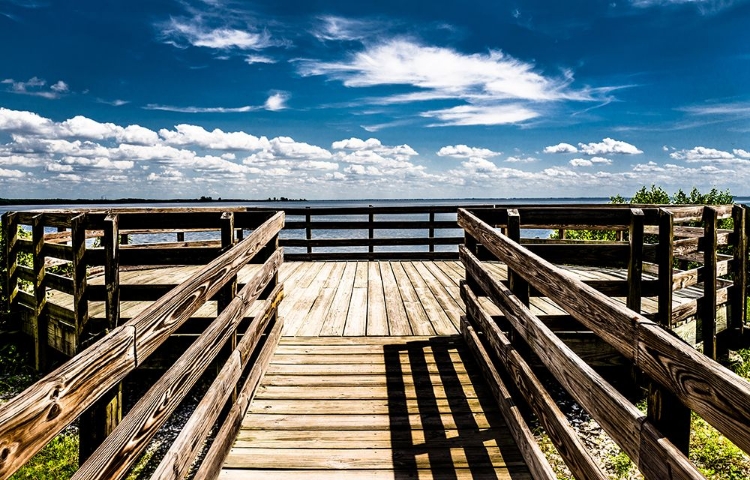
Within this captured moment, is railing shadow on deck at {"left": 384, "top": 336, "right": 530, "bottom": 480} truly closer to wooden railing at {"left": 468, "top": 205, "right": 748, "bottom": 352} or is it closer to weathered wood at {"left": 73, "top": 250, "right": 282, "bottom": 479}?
wooden railing at {"left": 468, "top": 205, "right": 748, "bottom": 352}

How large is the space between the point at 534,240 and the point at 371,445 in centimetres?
701

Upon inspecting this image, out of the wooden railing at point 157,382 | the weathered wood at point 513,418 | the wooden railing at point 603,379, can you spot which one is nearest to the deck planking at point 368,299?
the weathered wood at point 513,418

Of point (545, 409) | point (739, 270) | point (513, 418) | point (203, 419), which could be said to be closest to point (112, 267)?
point (203, 419)

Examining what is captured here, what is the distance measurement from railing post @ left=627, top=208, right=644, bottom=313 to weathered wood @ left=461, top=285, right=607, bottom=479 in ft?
4.36

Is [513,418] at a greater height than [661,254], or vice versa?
[661,254]

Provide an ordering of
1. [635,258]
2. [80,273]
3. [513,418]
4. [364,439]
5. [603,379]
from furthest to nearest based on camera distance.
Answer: [80,273] < [635,258] < [364,439] < [513,418] < [603,379]

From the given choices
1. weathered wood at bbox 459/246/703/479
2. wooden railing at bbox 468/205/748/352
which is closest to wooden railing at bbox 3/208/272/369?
weathered wood at bbox 459/246/703/479

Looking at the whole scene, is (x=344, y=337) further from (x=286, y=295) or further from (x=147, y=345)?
(x=147, y=345)

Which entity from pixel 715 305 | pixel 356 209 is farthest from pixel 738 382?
pixel 356 209

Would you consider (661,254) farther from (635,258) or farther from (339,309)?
(339,309)

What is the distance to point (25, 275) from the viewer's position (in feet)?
20.9

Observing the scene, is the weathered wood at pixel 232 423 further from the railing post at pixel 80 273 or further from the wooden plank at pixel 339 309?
the railing post at pixel 80 273

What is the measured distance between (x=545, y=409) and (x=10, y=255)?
732 cm

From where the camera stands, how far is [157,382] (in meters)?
1.92
